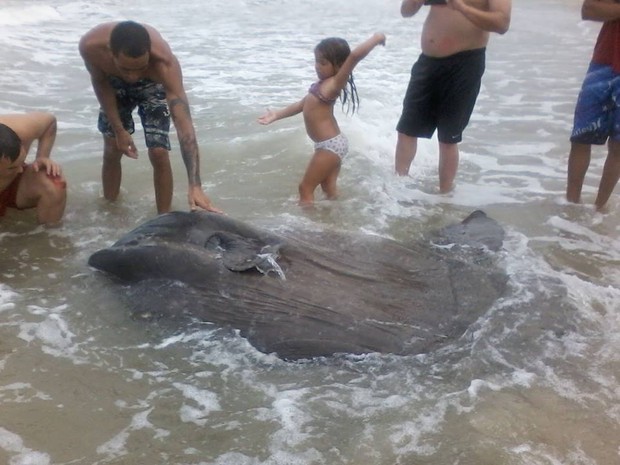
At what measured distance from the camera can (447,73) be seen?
5.47 m

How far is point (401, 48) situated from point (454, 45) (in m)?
7.96

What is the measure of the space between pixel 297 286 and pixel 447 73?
2671 millimetres

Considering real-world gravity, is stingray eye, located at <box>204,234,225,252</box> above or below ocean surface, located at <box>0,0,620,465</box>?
above

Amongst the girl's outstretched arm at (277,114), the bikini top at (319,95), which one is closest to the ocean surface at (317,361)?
the girl's outstretched arm at (277,114)

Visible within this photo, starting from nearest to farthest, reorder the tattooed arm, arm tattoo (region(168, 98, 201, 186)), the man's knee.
Answer: arm tattoo (region(168, 98, 201, 186)) < the tattooed arm < the man's knee

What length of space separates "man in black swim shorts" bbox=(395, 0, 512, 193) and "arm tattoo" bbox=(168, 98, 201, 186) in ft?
6.11

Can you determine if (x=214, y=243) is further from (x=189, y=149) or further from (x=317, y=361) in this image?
(x=189, y=149)

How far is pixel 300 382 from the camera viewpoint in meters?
3.23

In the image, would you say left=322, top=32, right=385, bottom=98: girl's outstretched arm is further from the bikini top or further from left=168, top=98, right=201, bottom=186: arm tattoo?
left=168, top=98, right=201, bottom=186: arm tattoo

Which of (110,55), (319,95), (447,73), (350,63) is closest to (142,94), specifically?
(110,55)

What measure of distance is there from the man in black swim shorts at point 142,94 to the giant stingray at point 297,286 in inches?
19.3

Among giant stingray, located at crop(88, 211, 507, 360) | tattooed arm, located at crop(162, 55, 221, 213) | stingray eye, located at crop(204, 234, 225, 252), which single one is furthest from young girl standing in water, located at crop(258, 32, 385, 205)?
stingray eye, located at crop(204, 234, 225, 252)

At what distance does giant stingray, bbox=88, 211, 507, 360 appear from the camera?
11.3 ft

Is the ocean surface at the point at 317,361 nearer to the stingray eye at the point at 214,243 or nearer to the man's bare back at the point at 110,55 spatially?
the stingray eye at the point at 214,243
